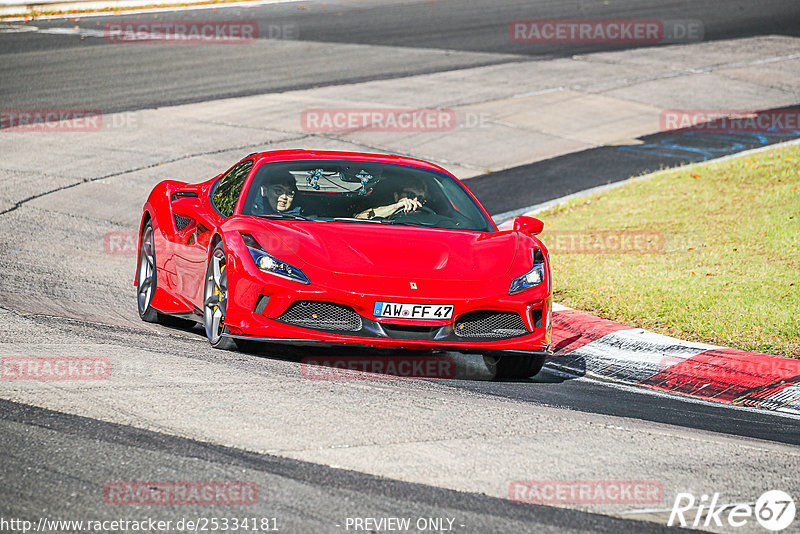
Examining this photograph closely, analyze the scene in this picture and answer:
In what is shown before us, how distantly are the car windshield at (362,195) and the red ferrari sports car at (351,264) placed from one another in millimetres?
11

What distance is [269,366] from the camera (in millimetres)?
6590

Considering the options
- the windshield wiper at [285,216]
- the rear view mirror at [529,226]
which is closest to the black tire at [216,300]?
the windshield wiper at [285,216]

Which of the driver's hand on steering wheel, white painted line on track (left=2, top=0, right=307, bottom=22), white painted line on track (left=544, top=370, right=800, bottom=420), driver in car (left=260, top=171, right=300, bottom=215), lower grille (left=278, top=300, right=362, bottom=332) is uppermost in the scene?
white painted line on track (left=2, top=0, right=307, bottom=22)

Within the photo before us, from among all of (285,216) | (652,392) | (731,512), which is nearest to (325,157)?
(285,216)

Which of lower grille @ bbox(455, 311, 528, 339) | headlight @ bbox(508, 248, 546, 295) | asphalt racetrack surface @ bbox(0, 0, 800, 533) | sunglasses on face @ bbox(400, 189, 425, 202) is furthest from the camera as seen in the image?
sunglasses on face @ bbox(400, 189, 425, 202)

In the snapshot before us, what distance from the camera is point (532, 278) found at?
7152 millimetres

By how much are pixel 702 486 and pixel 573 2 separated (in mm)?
28624

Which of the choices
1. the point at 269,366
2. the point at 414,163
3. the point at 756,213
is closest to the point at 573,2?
the point at 756,213

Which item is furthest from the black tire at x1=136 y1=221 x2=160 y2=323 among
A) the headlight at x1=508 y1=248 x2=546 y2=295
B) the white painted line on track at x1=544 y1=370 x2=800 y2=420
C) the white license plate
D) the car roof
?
the white painted line on track at x1=544 y1=370 x2=800 y2=420

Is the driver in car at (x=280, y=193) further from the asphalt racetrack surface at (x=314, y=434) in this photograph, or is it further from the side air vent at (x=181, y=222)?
the asphalt racetrack surface at (x=314, y=434)

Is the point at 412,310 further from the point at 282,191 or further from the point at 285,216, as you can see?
the point at 282,191

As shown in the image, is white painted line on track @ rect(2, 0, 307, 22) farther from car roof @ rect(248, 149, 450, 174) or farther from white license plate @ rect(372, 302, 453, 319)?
white license plate @ rect(372, 302, 453, 319)

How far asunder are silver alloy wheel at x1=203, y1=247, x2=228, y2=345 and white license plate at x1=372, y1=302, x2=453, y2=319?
3.28ft

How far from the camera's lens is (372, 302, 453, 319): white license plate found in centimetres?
662
